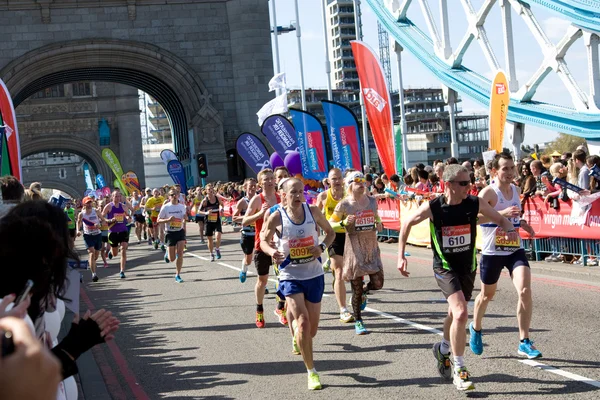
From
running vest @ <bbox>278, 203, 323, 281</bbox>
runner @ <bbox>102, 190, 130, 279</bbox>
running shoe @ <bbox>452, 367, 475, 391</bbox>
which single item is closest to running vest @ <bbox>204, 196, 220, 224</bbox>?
runner @ <bbox>102, 190, 130, 279</bbox>

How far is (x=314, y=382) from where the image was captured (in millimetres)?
7883

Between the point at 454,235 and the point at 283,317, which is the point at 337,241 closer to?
the point at 283,317

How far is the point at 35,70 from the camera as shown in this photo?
163ft

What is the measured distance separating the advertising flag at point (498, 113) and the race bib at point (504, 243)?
12.5m

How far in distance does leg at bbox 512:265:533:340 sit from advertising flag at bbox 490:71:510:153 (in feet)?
41.9

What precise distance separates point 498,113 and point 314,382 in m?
14.2

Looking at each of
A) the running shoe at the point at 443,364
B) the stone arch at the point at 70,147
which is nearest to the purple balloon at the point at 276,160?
the running shoe at the point at 443,364

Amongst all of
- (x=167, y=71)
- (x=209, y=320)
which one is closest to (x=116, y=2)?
(x=167, y=71)

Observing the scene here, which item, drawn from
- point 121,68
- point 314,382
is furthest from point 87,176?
point 314,382

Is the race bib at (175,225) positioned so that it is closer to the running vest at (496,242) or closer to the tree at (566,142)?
the running vest at (496,242)

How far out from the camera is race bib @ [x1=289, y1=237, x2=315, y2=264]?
8.50 metres

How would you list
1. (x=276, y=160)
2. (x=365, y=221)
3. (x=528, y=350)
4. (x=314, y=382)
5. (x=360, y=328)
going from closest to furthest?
(x=314, y=382)
(x=528, y=350)
(x=360, y=328)
(x=365, y=221)
(x=276, y=160)

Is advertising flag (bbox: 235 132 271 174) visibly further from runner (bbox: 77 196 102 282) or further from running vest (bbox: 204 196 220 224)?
runner (bbox: 77 196 102 282)

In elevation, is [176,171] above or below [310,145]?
below
